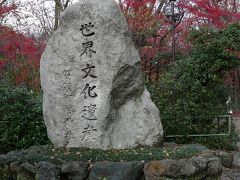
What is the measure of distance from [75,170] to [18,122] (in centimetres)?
442

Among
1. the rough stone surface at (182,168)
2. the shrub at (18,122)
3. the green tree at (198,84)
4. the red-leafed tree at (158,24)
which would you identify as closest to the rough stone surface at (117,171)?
the rough stone surface at (182,168)

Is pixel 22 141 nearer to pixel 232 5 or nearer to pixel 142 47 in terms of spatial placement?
pixel 142 47

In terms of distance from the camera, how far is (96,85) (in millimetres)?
7023

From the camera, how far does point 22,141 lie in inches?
386

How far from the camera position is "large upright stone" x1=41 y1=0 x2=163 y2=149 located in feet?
22.9

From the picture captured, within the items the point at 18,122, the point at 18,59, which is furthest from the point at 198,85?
the point at 18,59

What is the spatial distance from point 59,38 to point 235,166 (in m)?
3.94

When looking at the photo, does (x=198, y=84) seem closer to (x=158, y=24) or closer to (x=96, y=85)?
(x=96, y=85)

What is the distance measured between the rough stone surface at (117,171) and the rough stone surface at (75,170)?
5.7 inches

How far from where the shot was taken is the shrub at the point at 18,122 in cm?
991

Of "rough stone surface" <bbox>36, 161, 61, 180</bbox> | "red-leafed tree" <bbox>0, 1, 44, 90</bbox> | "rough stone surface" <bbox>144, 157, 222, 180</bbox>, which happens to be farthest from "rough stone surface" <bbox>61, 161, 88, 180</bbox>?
"red-leafed tree" <bbox>0, 1, 44, 90</bbox>

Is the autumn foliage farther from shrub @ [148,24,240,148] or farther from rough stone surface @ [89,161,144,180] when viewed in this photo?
rough stone surface @ [89,161,144,180]

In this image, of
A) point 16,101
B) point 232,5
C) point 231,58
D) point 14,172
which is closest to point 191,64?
point 231,58

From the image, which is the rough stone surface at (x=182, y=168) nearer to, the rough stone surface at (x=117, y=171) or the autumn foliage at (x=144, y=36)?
the rough stone surface at (x=117, y=171)
